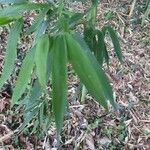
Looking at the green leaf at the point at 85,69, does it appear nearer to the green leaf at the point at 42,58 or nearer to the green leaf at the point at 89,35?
the green leaf at the point at 42,58

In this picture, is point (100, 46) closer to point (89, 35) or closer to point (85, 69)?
point (89, 35)

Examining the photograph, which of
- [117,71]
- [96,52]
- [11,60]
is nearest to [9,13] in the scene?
[11,60]

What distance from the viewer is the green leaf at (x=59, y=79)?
2.33ft

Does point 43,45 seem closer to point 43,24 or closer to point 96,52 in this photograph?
point 43,24

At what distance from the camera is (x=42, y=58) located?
2.35 ft

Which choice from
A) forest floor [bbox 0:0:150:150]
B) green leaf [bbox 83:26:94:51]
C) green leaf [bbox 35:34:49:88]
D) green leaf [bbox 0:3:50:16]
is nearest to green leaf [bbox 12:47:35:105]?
green leaf [bbox 35:34:49:88]

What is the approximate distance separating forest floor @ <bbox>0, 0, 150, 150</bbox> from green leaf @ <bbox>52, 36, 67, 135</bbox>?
3.49ft

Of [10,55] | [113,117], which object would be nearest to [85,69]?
[10,55]

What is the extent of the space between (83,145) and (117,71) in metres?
0.64

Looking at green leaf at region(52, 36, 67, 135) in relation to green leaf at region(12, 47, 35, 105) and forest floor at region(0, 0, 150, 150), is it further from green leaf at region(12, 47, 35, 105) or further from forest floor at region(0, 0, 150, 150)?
forest floor at region(0, 0, 150, 150)

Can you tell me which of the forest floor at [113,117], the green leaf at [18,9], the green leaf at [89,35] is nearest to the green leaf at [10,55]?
the green leaf at [18,9]

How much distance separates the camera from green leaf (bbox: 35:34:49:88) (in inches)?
27.3

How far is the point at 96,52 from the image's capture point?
1.21 meters

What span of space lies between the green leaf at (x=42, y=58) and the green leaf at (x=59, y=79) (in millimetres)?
21
